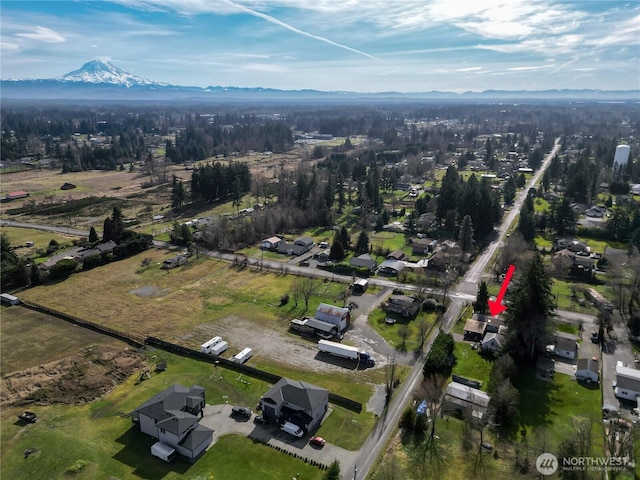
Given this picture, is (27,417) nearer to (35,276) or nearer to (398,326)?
(35,276)

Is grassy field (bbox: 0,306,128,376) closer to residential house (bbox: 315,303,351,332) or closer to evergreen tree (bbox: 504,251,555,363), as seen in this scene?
residential house (bbox: 315,303,351,332)

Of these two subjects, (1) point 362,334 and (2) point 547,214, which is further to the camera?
(2) point 547,214

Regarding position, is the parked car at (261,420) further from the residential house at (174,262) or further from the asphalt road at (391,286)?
the residential house at (174,262)

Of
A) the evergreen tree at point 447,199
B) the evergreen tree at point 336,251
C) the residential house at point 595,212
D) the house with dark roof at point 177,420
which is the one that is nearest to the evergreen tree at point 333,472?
the house with dark roof at point 177,420

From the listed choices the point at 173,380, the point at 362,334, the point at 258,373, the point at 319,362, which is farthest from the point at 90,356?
the point at 362,334

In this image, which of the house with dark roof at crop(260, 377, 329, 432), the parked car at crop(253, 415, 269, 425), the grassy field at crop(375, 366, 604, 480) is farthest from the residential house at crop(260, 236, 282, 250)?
the grassy field at crop(375, 366, 604, 480)

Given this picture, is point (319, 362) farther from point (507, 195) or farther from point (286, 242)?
point (507, 195)
